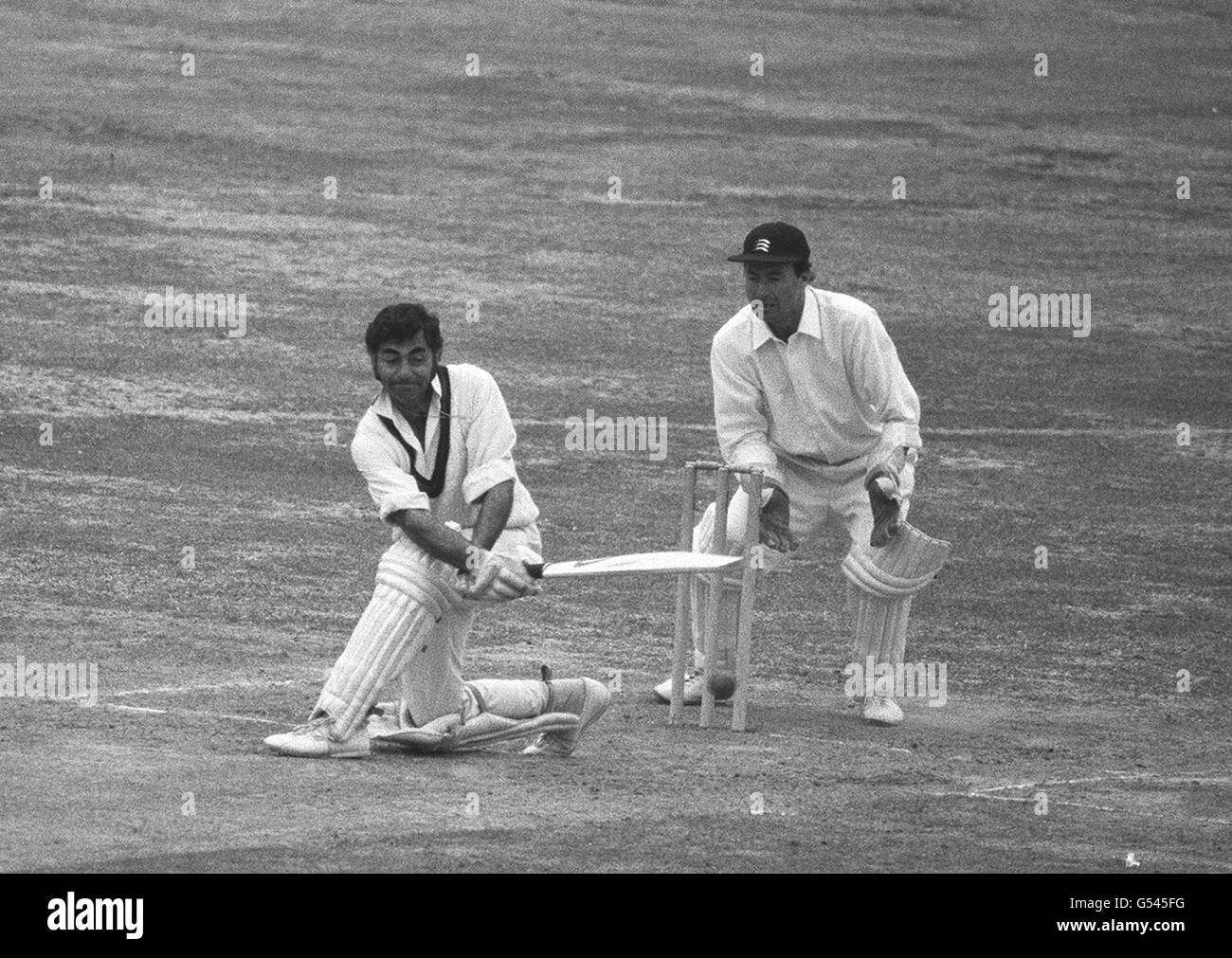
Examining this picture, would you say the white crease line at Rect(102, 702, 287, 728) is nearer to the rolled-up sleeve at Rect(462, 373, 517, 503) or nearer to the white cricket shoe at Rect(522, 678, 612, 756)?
the white cricket shoe at Rect(522, 678, 612, 756)

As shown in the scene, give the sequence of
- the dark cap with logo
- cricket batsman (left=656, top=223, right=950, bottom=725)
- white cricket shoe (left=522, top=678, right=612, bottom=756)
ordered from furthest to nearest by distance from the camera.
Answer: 1. cricket batsman (left=656, top=223, right=950, bottom=725)
2. the dark cap with logo
3. white cricket shoe (left=522, top=678, right=612, bottom=756)

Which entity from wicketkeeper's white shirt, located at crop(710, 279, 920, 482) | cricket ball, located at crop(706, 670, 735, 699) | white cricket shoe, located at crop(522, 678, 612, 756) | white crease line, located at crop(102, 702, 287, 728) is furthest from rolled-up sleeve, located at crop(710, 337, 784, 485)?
white crease line, located at crop(102, 702, 287, 728)

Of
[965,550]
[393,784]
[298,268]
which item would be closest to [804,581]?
[965,550]

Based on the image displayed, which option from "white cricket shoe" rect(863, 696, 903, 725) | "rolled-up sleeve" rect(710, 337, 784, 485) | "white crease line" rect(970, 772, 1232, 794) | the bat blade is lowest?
"white crease line" rect(970, 772, 1232, 794)

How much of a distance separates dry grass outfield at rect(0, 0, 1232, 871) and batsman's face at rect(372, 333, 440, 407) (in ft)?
4.68

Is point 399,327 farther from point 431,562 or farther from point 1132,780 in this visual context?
point 1132,780

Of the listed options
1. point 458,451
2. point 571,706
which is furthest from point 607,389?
point 458,451

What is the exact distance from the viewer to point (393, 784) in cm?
885

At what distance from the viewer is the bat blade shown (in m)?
9.21

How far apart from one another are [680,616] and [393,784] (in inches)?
81.1

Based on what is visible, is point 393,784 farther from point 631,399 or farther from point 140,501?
point 631,399

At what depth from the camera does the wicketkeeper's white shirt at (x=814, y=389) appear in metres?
10.6

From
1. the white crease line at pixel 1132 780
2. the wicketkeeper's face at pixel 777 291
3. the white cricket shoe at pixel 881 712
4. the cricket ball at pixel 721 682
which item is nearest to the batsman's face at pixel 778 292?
the wicketkeeper's face at pixel 777 291

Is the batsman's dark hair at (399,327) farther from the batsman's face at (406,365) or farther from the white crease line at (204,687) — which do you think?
the white crease line at (204,687)
